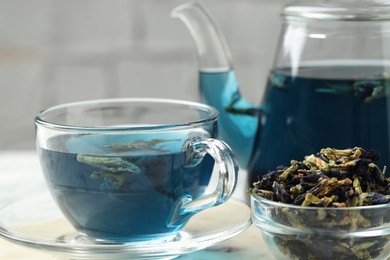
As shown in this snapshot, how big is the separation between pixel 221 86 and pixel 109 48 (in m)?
0.83

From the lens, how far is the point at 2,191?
100 cm

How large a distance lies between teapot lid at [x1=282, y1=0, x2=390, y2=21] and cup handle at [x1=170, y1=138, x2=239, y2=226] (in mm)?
242

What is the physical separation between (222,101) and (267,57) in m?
0.85

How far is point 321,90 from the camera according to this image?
0.86 meters

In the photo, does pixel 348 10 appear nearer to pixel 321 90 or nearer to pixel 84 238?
pixel 321 90

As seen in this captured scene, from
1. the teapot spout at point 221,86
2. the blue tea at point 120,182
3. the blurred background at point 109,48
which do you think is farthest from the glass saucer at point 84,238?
the blurred background at point 109,48

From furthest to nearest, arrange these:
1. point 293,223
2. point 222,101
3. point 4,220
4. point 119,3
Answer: point 119,3 → point 222,101 → point 4,220 → point 293,223

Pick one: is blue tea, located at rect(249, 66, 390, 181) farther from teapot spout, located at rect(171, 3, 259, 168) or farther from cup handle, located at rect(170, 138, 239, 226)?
cup handle, located at rect(170, 138, 239, 226)

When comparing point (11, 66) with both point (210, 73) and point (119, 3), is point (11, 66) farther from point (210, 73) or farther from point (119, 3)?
point (210, 73)

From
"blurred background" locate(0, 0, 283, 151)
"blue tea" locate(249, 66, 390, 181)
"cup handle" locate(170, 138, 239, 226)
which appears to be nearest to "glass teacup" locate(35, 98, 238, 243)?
"cup handle" locate(170, 138, 239, 226)

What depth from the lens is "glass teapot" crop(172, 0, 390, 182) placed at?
2.80 ft

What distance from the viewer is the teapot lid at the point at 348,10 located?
86 centimetres

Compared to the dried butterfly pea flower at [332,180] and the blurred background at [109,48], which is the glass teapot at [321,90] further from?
the blurred background at [109,48]

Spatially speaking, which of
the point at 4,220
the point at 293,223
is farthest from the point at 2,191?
the point at 293,223
